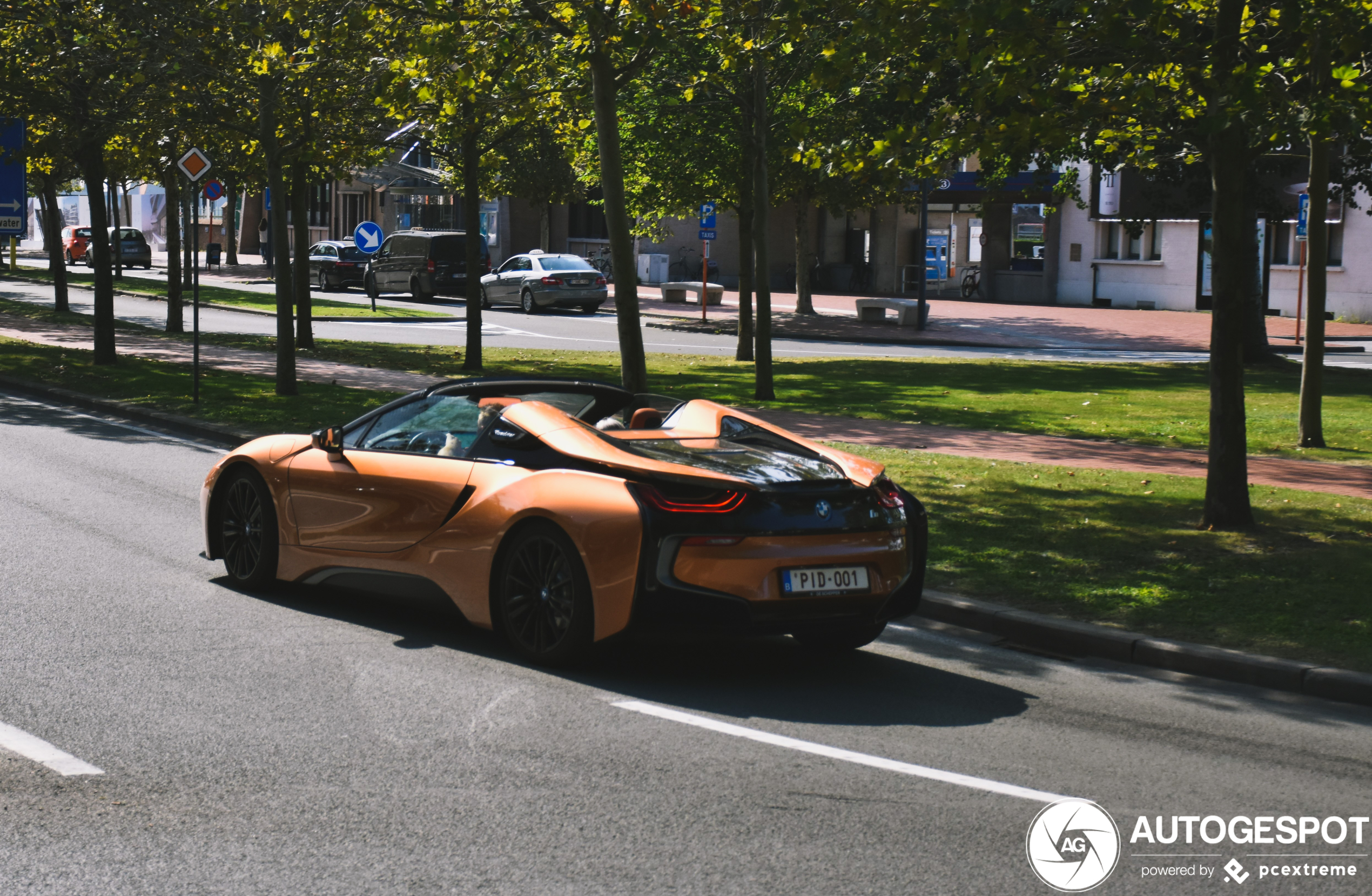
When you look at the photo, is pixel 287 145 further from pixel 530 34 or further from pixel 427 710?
pixel 427 710

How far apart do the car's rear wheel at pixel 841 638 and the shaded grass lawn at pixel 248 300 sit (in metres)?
28.0

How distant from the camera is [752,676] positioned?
6973 millimetres

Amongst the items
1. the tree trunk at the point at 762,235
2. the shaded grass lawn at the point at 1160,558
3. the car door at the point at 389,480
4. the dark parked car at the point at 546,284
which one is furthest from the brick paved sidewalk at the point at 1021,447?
the dark parked car at the point at 546,284

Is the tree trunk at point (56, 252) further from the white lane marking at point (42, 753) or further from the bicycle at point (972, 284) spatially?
the white lane marking at point (42, 753)

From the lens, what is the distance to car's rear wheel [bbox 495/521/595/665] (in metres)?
6.68

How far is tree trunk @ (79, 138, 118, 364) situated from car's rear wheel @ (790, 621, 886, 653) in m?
16.0

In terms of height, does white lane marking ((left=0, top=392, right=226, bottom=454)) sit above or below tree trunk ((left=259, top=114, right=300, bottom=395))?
below

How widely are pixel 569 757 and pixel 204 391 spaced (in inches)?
574

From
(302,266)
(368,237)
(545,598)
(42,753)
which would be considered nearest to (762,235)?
(302,266)

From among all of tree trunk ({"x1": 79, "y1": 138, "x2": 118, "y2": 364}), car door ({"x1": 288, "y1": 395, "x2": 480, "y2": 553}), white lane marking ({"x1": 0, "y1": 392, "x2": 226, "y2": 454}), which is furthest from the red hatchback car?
car door ({"x1": 288, "y1": 395, "x2": 480, "y2": 553})

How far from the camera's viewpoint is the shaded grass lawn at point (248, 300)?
3850 cm

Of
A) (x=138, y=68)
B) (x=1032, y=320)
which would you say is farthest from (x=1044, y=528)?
(x=1032, y=320)

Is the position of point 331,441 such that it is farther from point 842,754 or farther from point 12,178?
point 12,178

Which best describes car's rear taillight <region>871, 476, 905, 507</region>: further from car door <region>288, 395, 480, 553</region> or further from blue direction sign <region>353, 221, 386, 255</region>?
blue direction sign <region>353, 221, 386, 255</region>
